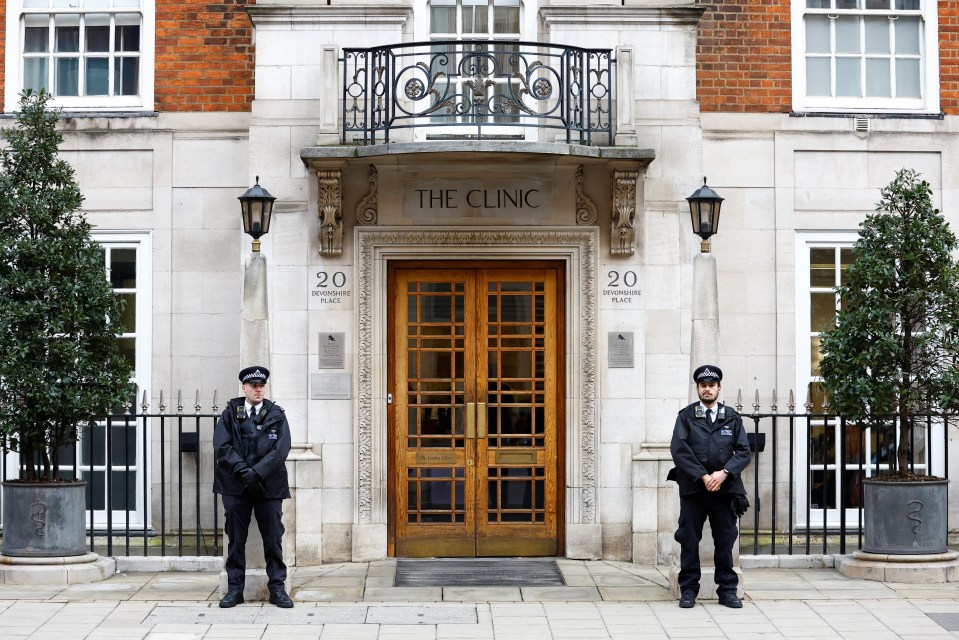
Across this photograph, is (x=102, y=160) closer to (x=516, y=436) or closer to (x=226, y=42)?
(x=226, y=42)

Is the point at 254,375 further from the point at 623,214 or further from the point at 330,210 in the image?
the point at 623,214

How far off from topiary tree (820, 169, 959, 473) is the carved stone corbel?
4.30 meters

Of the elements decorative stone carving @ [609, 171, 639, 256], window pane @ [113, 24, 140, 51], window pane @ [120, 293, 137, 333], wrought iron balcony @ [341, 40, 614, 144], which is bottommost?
window pane @ [120, 293, 137, 333]

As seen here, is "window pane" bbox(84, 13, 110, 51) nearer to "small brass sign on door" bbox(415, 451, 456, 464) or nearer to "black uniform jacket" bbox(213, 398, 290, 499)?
"black uniform jacket" bbox(213, 398, 290, 499)

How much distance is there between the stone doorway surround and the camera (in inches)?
457

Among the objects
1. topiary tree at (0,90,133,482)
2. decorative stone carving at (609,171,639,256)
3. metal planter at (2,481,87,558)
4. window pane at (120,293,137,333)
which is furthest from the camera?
window pane at (120,293,137,333)

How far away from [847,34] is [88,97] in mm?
7570

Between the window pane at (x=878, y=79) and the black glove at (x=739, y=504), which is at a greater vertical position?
the window pane at (x=878, y=79)

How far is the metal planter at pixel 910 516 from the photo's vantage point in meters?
10.5

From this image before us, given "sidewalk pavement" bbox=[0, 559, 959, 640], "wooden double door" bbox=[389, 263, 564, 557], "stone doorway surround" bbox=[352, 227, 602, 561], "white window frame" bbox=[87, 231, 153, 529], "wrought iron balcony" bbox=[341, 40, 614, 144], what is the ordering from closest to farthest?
"sidewalk pavement" bbox=[0, 559, 959, 640] < "wrought iron balcony" bbox=[341, 40, 614, 144] < "stone doorway surround" bbox=[352, 227, 602, 561] < "wooden double door" bbox=[389, 263, 564, 557] < "white window frame" bbox=[87, 231, 153, 529]

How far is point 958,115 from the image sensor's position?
42.3ft

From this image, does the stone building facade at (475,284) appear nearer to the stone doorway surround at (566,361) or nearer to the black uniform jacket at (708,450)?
the stone doorway surround at (566,361)

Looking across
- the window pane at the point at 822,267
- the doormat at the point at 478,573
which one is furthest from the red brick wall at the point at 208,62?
the window pane at the point at 822,267

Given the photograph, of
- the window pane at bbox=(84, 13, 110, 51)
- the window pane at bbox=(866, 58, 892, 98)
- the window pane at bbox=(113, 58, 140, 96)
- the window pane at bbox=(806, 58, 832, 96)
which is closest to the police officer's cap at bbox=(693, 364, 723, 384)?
the window pane at bbox=(806, 58, 832, 96)
